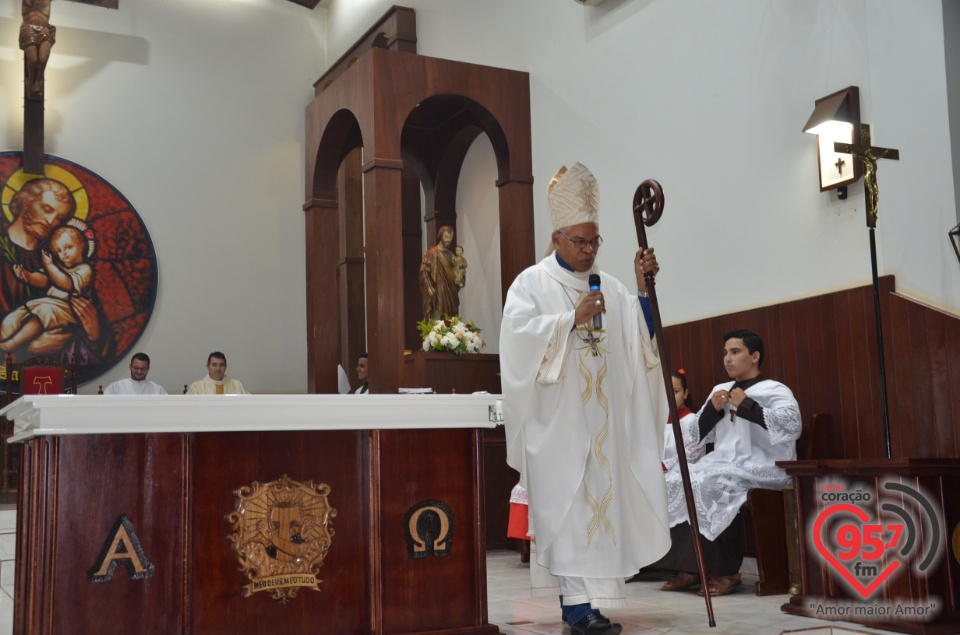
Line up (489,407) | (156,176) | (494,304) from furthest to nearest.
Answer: (156,176) < (494,304) < (489,407)

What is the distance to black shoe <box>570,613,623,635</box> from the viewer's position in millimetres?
3654

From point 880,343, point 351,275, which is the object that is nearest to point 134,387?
point 351,275

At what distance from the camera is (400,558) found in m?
3.77

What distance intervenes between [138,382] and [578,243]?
6968 mm

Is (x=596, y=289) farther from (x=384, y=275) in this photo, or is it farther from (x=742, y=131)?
(x=384, y=275)

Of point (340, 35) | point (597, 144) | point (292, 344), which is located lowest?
point (292, 344)

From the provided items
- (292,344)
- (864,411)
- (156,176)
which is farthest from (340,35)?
(864,411)

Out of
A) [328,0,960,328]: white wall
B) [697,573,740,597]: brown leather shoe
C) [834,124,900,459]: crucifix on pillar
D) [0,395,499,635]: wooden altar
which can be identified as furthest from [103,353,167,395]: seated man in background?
[834,124,900,459]: crucifix on pillar

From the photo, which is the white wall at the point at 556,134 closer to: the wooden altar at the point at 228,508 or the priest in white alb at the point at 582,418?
the priest in white alb at the point at 582,418

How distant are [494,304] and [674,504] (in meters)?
3.84

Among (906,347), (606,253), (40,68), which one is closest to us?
(906,347)

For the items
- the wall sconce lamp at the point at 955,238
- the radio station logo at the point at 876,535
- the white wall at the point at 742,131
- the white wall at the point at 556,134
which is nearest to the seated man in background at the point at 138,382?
the white wall at the point at 556,134

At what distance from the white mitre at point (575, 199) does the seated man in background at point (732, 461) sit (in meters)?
1.40

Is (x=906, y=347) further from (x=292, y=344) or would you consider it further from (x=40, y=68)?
(x=40, y=68)
